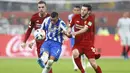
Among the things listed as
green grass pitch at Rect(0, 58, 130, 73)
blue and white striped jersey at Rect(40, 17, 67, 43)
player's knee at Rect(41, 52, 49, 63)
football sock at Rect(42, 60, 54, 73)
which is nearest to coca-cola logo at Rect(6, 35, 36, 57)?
green grass pitch at Rect(0, 58, 130, 73)

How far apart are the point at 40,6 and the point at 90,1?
A: 1749 cm

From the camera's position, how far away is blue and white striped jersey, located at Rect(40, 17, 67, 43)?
15320 millimetres

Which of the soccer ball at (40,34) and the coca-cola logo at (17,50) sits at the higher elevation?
the soccer ball at (40,34)

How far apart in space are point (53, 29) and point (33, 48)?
13.9m

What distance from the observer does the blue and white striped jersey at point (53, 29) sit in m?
15.3

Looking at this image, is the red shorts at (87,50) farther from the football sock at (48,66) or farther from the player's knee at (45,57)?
the football sock at (48,66)

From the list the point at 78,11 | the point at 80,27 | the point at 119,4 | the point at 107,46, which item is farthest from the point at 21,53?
the point at 80,27

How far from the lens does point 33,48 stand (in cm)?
2914

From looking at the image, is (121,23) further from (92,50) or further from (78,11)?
(92,50)

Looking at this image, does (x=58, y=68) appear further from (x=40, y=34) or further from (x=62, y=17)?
(x=62, y=17)

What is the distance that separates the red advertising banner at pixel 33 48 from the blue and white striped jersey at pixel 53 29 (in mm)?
13450

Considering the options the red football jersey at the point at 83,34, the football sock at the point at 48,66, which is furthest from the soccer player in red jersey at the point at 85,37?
the football sock at the point at 48,66

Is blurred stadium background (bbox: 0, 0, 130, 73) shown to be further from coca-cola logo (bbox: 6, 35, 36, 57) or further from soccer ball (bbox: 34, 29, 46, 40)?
soccer ball (bbox: 34, 29, 46, 40)

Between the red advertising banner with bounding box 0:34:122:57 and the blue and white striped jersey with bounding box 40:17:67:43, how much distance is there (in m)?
13.4
